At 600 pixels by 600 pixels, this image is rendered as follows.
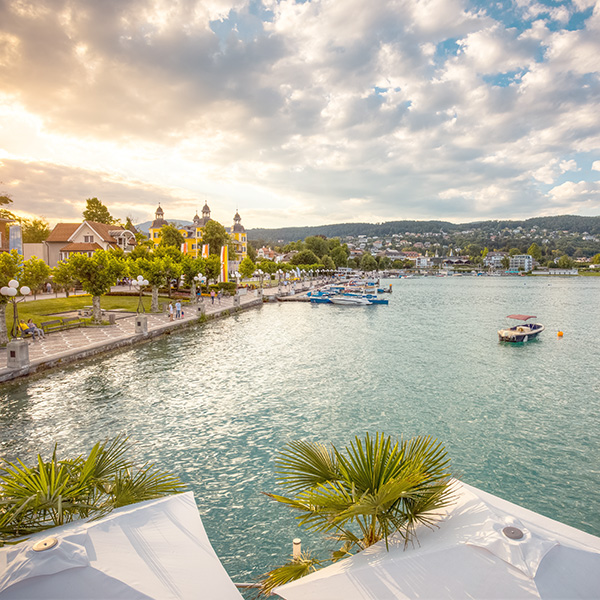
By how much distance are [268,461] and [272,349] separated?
13.0 metres

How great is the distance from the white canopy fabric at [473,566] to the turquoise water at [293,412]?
3662mm

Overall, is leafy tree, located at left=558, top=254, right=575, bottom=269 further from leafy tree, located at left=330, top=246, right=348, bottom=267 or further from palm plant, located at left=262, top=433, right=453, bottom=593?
palm plant, located at left=262, top=433, right=453, bottom=593

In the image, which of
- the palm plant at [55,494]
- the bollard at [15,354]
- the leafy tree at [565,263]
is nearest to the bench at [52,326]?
the bollard at [15,354]

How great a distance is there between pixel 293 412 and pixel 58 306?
25.2 meters

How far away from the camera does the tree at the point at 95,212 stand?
67.8 m

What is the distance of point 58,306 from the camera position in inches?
1176

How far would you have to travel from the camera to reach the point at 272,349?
74.5 feet

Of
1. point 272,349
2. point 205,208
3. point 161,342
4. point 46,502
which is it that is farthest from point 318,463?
point 205,208

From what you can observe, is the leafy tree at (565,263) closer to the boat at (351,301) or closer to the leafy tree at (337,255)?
the leafy tree at (337,255)

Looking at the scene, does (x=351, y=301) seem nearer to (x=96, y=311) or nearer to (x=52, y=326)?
(x=96, y=311)

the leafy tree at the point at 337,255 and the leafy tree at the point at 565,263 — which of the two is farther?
the leafy tree at the point at 565,263

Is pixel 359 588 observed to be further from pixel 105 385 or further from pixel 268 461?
pixel 105 385

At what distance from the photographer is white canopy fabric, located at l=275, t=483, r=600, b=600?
2.88 meters

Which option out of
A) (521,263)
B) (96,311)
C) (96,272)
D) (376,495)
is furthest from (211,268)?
(521,263)
